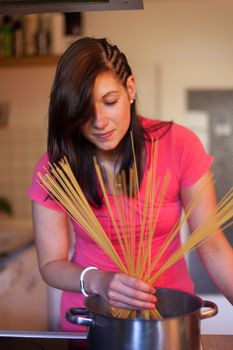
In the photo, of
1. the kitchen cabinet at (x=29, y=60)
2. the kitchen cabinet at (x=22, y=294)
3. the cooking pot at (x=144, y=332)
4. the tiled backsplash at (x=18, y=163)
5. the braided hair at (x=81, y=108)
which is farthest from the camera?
the tiled backsplash at (x=18, y=163)

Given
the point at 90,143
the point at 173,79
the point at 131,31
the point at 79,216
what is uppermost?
the point at 131,31

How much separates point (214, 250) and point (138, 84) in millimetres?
1557

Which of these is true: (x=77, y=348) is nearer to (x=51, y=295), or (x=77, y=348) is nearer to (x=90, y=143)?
(x=90, y=143)

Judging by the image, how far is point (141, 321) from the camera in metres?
0.59

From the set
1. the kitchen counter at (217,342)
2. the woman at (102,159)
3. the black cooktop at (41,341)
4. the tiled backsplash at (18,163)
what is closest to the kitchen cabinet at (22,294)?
the tiled backsplash at (18,163)

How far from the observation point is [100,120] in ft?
2.65

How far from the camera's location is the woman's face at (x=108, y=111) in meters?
0.80

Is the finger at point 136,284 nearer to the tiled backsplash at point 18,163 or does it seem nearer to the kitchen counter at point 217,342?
the kitchen counter at point 217,342

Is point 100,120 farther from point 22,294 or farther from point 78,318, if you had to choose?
point 22,294

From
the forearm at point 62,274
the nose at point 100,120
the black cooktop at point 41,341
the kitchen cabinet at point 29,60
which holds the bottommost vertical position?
the black cooktop at point 41,341

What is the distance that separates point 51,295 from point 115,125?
1.05 meters

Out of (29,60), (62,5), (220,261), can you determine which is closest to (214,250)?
(220,261)

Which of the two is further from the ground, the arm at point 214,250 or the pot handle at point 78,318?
the arm at point 214,250

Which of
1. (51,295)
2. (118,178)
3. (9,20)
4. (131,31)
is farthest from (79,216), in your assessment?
(9,20)
